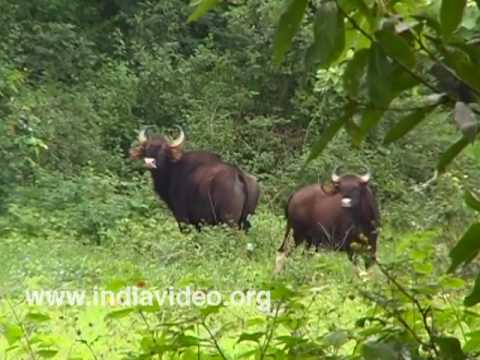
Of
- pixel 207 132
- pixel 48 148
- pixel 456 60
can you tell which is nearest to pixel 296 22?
pixel 456 60

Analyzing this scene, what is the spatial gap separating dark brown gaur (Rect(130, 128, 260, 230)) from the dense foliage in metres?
0.29

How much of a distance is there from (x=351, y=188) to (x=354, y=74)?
354 inches

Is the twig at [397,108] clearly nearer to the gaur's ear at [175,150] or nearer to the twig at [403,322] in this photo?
the twig at [403,322]

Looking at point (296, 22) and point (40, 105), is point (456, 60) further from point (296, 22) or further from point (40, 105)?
point (40, 105)

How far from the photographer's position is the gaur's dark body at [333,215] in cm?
1013

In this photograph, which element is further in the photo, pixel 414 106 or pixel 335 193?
pixel 335 193

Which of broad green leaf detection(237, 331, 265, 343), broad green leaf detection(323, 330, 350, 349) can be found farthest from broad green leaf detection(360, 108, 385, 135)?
broad green leaf detection(237, 331, 265, 343)

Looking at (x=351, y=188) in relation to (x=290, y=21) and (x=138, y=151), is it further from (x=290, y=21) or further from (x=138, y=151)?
(x=290, y=21)

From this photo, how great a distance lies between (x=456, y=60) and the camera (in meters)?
1.29

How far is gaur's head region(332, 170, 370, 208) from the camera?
10195 millimetres

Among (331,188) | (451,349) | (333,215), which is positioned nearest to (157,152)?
(331,188)

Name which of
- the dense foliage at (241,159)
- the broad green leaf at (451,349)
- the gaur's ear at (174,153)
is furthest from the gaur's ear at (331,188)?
the broad green leaf at (451,349)

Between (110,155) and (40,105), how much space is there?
3.42 ft

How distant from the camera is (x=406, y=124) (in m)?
1.35
